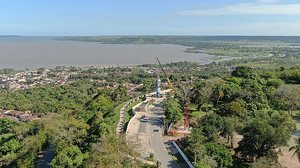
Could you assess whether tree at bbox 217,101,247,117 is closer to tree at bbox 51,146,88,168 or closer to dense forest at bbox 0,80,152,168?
dense forest at bbox 0,80,152,168

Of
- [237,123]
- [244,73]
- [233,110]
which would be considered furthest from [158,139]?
[244,73]

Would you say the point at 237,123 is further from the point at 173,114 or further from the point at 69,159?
the point at 69,159

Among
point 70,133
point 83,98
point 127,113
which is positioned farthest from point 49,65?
point 70,133

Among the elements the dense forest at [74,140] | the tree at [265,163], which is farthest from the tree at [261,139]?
the dense forest at [74,140]

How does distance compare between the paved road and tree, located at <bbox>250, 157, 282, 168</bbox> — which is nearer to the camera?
tree, located at <bbox>250, 157, 282, 168</bbox>

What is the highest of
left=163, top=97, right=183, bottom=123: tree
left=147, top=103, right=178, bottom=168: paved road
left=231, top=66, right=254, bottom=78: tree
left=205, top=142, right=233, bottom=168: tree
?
left=231, top=66, right=254, bottom=78: tree

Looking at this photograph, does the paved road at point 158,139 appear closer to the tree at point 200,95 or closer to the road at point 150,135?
the road at point 150,135

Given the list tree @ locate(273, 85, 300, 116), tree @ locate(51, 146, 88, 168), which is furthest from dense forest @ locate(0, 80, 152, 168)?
tree @ locate(273, 85, 300, 116)

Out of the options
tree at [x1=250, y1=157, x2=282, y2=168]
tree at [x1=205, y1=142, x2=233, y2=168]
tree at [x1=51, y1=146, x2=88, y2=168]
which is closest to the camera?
tree at [x1=250, y1=157, x2=282, y2=168]
